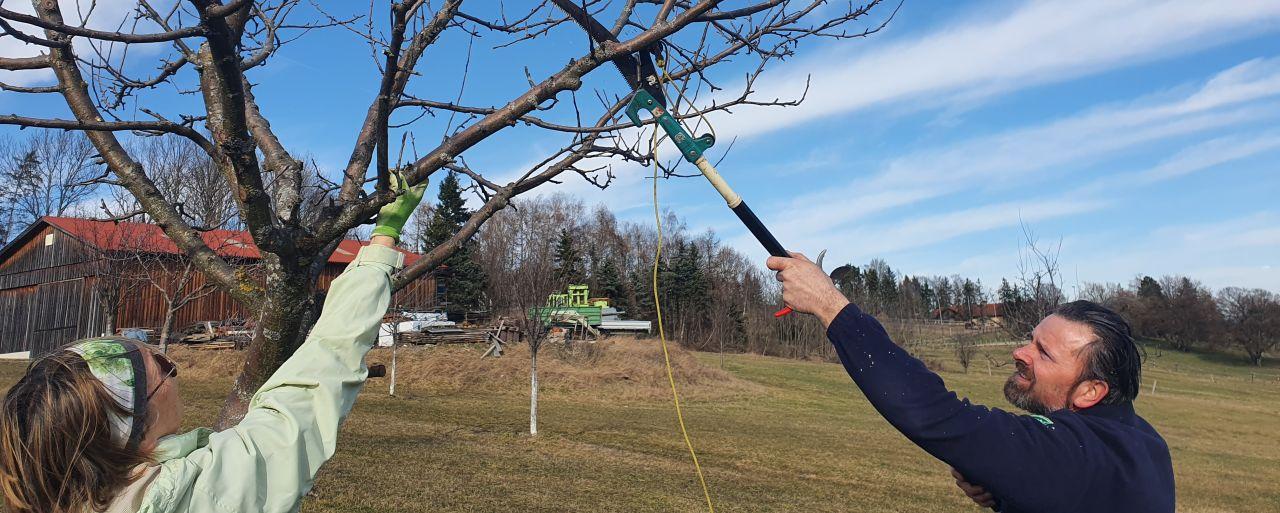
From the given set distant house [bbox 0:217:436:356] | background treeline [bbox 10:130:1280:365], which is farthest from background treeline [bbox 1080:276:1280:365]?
distant house [bbox 0:217:436:356]

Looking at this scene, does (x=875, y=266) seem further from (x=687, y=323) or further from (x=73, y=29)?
(x=73, y=29)

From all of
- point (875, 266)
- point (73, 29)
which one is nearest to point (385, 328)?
point (73, 29)

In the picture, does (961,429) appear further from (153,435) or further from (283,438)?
(153,435)

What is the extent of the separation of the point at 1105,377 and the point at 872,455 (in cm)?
1570

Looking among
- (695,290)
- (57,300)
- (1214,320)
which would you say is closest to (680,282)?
(695,290)

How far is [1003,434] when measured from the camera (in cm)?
167

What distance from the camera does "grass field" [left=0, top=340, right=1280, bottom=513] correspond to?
10.5m

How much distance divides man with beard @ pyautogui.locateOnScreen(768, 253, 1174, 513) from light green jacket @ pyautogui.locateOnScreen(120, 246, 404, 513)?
103 cm

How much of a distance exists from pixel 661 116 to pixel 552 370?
2471 centimetres

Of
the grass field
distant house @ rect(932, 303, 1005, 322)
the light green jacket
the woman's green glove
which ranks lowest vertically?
the grass field

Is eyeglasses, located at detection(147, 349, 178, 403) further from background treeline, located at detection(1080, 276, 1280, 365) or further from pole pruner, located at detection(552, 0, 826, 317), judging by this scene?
background treeline, located at detection(1080, 276, 1280, 365)

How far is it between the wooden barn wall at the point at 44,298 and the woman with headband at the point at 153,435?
106ft

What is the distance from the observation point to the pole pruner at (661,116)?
6.85ft

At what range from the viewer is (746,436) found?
18047mm
